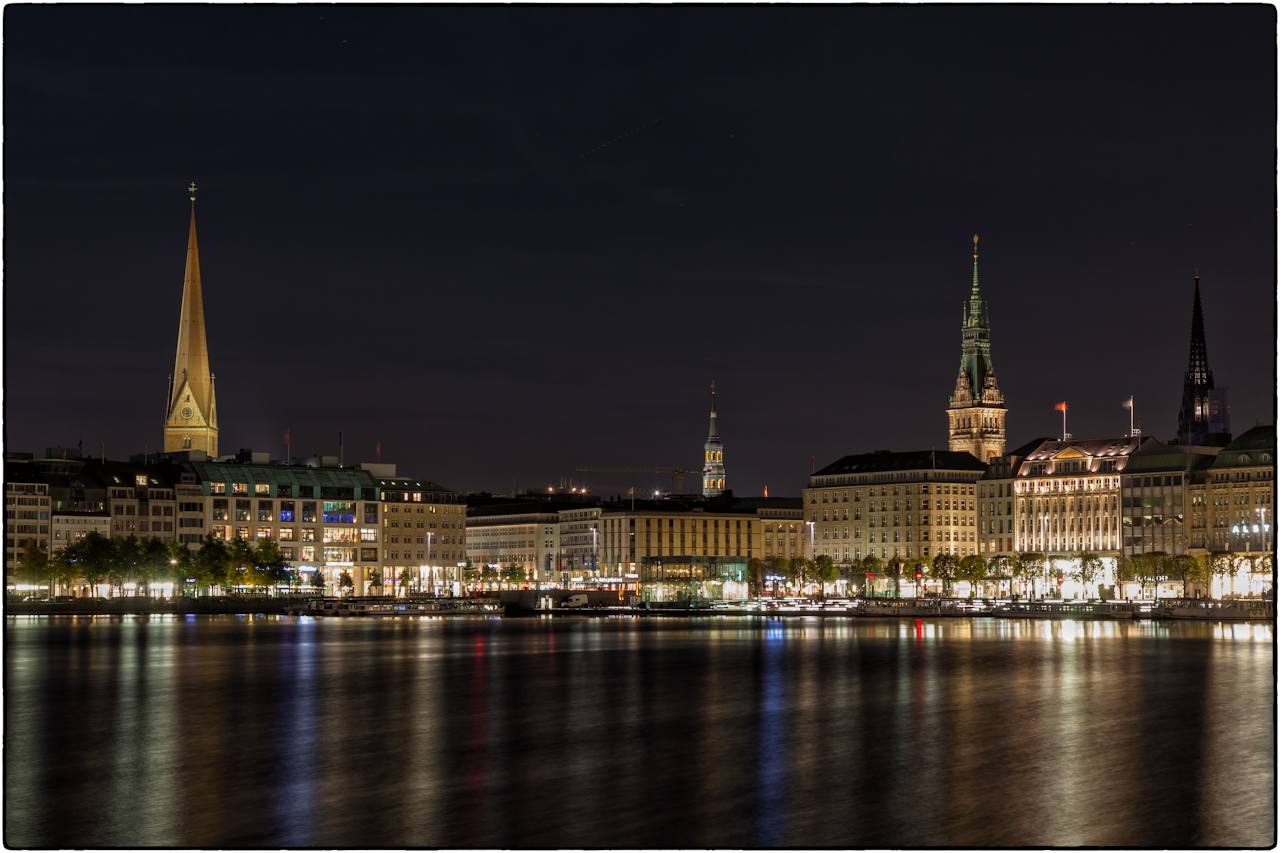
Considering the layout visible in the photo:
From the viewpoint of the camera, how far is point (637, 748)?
45.8 m

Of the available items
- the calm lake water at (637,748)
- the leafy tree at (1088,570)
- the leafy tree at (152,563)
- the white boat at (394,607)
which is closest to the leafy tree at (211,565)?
the leafy tree at (152,563)

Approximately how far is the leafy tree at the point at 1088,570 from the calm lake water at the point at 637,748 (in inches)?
3494

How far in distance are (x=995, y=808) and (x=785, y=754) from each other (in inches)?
423

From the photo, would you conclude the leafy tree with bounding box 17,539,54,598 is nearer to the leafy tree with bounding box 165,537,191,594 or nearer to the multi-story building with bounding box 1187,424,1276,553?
the leafy tree with bounding box 165,537,191,594

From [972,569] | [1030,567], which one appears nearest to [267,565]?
[972,569]

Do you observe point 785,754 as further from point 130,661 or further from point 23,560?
point 23,560

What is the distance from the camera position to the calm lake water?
31.9 metres

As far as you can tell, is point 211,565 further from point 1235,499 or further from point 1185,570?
point 1235,499

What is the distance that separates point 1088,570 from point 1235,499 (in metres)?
17.6

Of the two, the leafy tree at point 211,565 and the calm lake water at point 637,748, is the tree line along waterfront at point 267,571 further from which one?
the calm lake water at point 637,748

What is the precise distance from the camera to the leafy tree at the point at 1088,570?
179m

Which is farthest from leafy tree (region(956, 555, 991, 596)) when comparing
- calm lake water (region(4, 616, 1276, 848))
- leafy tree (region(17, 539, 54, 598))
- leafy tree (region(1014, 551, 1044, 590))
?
leafy tree (region(17, 539, 54, 598))

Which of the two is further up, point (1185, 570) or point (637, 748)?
point (1185, 570)

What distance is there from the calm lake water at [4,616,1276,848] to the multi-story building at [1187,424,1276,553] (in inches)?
3348
